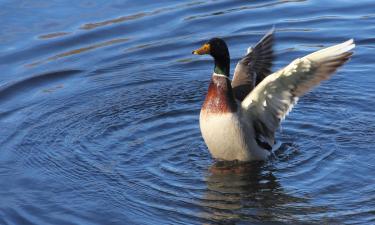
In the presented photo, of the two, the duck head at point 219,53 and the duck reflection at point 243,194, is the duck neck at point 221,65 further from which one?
the duck reflection at point 243,194

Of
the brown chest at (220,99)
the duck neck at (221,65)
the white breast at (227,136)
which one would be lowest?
the white breast at (227,136)

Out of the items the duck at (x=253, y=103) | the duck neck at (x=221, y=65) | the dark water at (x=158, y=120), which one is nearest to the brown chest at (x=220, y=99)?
the duck at (x=253, y=103)

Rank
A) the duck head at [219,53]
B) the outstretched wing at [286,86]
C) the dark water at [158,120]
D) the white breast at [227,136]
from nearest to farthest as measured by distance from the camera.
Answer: the dark water at [158,120], the outstretched wing at [286,86], the white breast at [227,136], the duck head at [219,53]

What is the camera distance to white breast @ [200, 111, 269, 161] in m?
9.79

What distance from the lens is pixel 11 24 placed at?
46.8 feet

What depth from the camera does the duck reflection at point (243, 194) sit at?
8805 millimetres

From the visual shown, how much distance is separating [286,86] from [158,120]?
211 cm

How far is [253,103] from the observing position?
993cm

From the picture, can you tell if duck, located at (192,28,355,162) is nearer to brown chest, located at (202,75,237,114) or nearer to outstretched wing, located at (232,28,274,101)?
brown chest, located at (202,75,237,114)

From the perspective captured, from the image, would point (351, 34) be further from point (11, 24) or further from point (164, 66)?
point (11, 24)

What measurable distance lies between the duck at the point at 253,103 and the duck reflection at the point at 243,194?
21 centimetres

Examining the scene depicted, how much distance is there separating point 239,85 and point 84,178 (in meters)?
2.34

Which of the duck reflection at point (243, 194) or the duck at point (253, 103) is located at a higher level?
the duck at point (253, 103)

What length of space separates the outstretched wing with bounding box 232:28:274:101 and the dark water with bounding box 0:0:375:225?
2.22 ft
